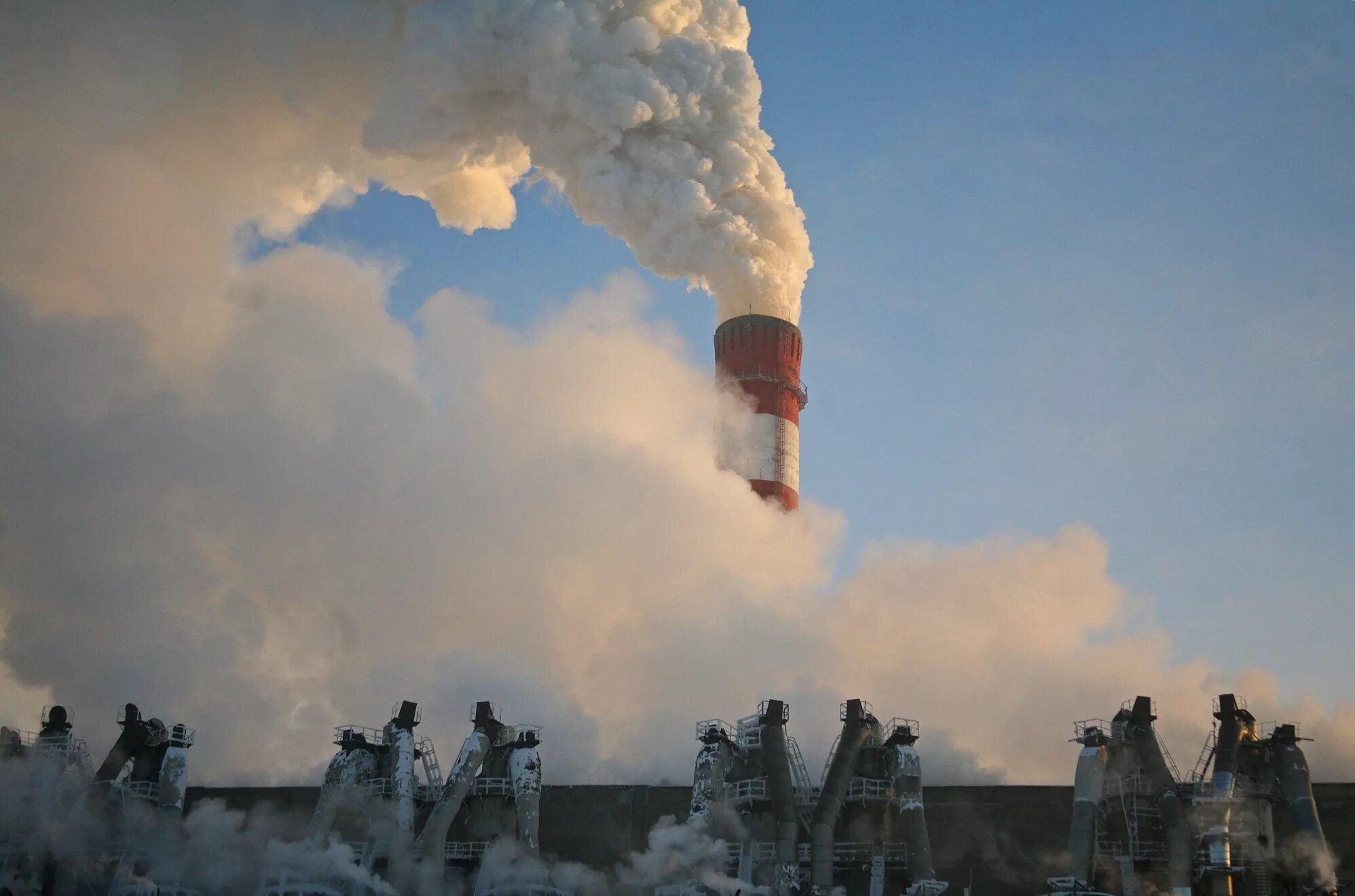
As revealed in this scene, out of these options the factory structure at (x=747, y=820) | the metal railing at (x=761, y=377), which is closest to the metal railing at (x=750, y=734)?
the factory structure at (x=747, y=820)

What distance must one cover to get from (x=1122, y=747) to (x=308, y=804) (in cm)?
3733

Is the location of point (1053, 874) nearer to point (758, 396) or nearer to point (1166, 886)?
point (1166, 886)

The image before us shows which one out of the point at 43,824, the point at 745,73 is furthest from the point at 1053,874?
the point at 43,824

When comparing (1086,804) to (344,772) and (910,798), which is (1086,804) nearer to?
(910,798)

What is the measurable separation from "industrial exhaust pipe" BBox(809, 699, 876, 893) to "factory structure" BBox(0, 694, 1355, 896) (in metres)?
0.08

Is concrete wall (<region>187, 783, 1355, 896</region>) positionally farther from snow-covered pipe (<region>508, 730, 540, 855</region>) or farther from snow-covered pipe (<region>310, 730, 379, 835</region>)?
snow-covered pipe (<region>310, 730, 379, 835</region>)

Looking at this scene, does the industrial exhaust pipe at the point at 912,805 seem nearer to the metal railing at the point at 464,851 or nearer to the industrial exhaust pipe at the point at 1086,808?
the industrial exhaust pipe at the point at 1086,808

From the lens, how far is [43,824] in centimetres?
5684

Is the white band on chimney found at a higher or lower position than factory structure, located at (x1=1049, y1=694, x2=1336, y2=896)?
higher

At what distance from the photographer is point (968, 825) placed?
55.8 meters

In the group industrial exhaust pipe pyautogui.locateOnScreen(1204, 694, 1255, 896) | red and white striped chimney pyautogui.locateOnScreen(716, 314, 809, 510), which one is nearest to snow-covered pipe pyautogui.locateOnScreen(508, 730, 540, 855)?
red and white striped chimney pyautogui.locateOnScreen(716, 314, 809, 510)

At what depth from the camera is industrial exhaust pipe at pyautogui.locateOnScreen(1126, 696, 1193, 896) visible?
49250 mm

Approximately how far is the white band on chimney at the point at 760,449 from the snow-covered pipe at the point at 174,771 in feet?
95.6

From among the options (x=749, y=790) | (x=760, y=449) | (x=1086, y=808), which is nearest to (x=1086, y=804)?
(x=1086, y=808)
